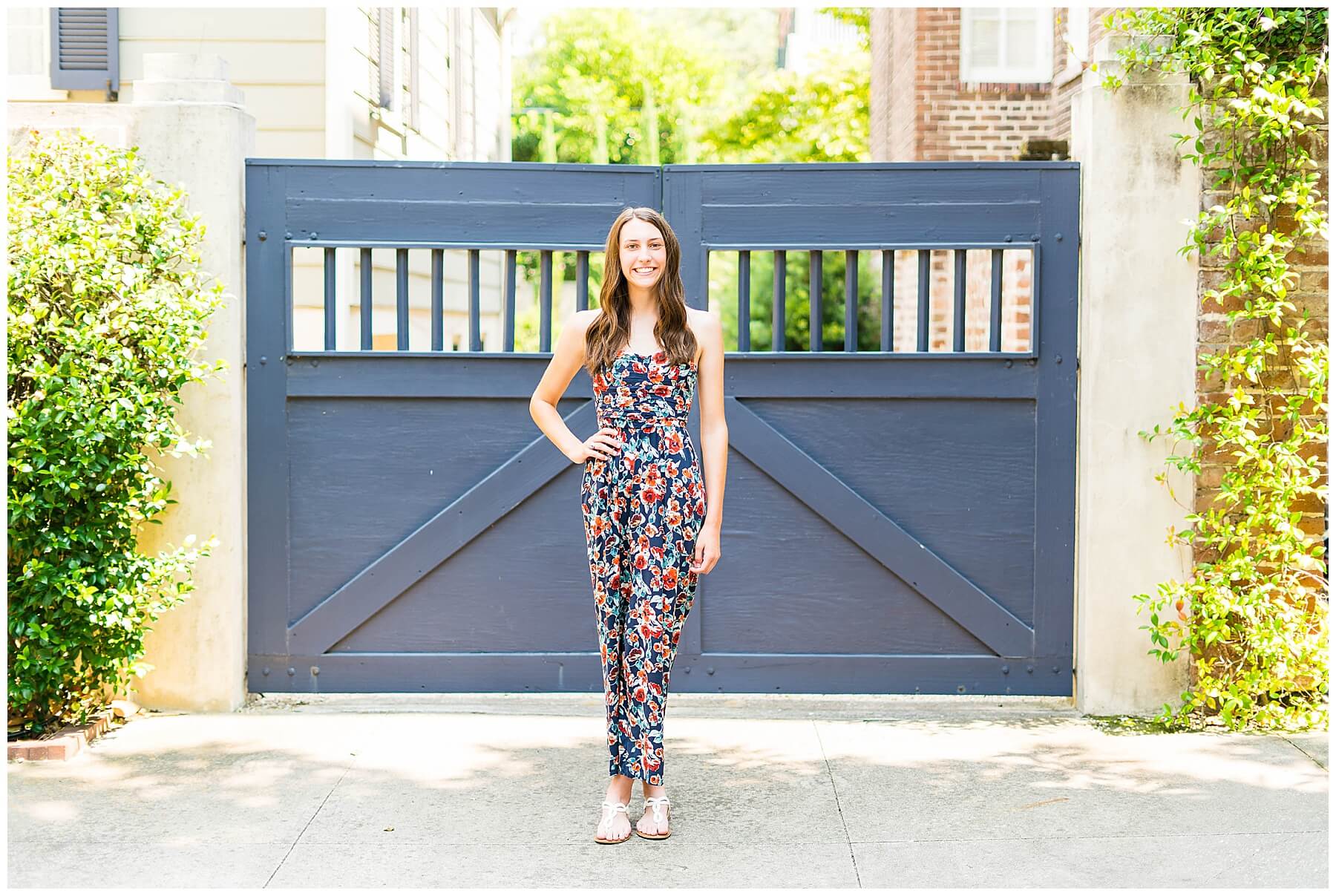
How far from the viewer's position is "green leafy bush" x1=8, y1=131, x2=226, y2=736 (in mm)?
4684

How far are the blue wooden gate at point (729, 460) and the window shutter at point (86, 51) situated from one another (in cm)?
294

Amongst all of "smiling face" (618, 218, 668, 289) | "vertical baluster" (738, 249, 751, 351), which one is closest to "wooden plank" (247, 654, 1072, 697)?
"vertical baluster" (738, 249, 751, 351)

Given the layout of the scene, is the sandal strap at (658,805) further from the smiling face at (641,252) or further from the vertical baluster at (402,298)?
the vertical baluster at (402,298)

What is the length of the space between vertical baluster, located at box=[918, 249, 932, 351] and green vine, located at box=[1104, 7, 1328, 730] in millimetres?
931

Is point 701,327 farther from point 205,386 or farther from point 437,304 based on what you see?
point 205,386

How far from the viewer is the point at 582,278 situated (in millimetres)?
5293

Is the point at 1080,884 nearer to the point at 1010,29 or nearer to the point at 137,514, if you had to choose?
the point at 137,514

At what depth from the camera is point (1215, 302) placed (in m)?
5.24

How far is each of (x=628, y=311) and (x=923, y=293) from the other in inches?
65.4

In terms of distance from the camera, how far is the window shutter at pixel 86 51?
7.57 metres

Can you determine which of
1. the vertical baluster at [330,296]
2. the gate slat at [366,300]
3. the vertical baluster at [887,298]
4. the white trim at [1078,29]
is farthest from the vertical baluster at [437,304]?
the white trim at [1078,29]

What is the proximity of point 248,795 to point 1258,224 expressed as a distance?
166 inches

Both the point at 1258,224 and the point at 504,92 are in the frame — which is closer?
the point at 1258,224

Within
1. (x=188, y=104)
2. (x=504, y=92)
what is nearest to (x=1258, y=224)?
(x=188, y=104)
